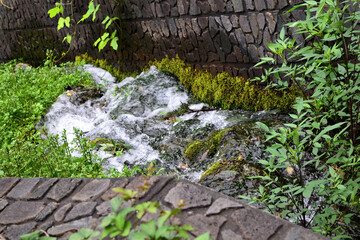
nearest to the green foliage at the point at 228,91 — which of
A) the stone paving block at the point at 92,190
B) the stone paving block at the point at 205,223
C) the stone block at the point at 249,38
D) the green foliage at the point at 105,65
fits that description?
the stone block at the point at 249,38

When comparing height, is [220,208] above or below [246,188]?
above

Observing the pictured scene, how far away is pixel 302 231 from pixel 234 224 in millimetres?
301

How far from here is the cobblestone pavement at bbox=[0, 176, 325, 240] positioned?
5.66 feet

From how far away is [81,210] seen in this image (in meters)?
2.12

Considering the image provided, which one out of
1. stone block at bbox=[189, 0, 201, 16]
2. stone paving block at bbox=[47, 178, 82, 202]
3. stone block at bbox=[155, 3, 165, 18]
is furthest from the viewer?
stone block at bbox=[155, 3, 165, 18]

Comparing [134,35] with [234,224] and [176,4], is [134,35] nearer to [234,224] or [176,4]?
[176,4]

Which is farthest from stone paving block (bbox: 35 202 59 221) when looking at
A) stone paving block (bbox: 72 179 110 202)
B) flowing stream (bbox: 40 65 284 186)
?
flowing stream (bbox: 40 65 284 186)

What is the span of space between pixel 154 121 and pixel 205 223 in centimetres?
320

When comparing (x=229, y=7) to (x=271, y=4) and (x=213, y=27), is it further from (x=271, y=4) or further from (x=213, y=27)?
(x=271, y=4)

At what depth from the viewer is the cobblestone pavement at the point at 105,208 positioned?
1727 mm

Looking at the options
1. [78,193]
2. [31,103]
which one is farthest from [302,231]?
[31,103]

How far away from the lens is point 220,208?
1.87 m

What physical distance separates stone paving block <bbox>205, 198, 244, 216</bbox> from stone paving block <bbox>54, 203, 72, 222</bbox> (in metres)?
0.84

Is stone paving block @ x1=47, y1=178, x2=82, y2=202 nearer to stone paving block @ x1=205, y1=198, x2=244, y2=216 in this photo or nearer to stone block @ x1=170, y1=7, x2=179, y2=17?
stone paving block @ x1=205, y1=198, x2=244, y2=216
